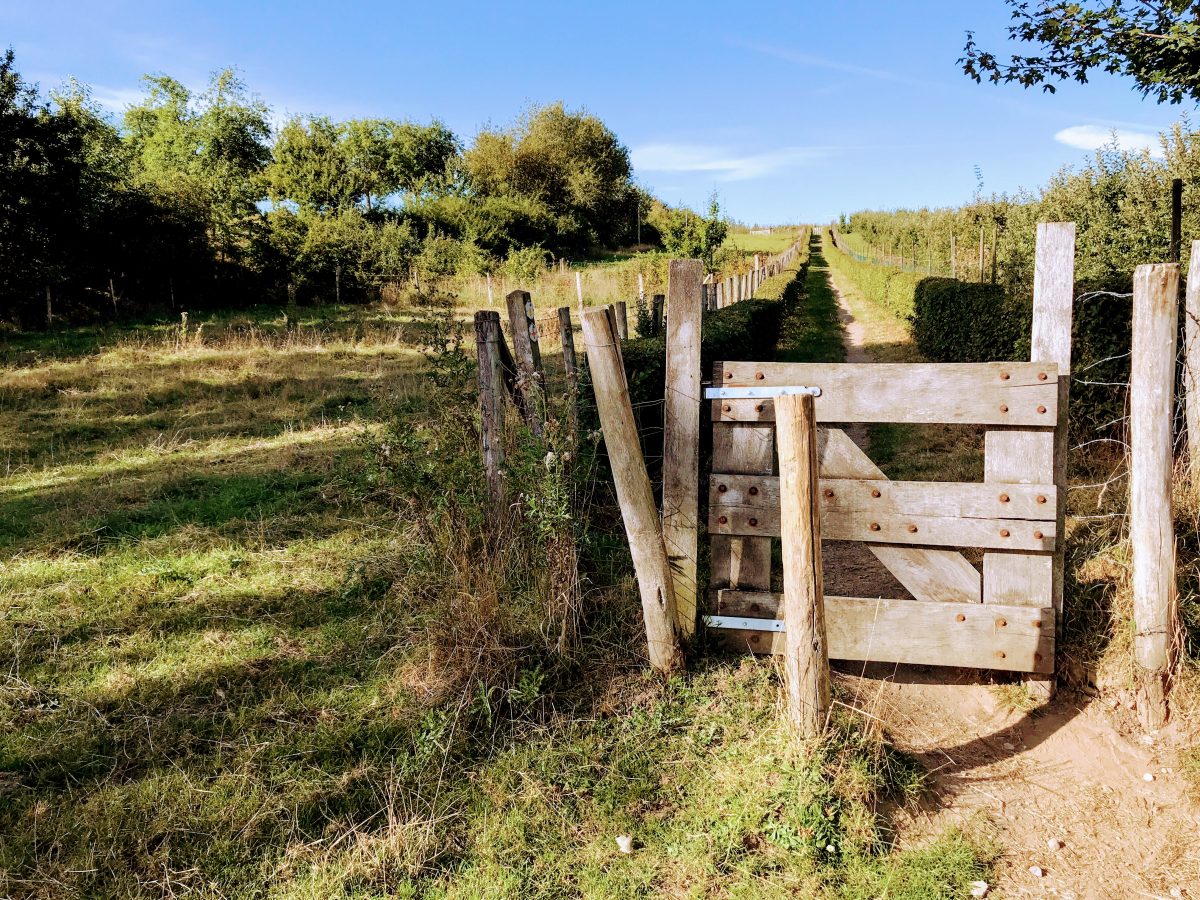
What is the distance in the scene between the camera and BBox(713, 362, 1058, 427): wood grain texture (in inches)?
136

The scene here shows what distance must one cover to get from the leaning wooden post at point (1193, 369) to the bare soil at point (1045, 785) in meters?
1.97

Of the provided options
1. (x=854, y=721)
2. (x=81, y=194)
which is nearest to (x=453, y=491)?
(x=854, y=721)

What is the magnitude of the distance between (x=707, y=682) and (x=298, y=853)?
2001 millimetres

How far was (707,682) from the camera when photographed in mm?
3801

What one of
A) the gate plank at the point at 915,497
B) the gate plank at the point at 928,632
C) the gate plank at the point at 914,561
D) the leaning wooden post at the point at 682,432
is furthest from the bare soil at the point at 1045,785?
the leaning wooden post at the point at 682,432

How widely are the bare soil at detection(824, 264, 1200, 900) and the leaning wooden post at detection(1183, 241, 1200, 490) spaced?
1.97 meters

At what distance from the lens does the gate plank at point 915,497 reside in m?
3.52

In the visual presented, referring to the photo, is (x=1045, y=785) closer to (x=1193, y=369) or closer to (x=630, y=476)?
(x=630, y=476)

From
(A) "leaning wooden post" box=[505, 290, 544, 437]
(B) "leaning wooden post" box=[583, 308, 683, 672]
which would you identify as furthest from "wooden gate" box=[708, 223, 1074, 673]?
(A) "leaning wooden post" box=[505, 290, 544, 437]

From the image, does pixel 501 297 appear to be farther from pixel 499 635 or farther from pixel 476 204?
pixel 499 635

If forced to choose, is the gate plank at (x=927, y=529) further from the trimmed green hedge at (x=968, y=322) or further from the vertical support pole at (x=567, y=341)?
the trimmed green hedge at (x=968, y=322)

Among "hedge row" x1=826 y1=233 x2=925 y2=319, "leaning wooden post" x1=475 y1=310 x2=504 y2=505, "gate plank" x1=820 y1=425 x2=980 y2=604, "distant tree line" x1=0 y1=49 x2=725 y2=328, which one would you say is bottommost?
"gate plank" x1=820 y1=425 x2=980 y2=604

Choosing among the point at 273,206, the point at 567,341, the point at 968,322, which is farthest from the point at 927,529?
the point at 273,206

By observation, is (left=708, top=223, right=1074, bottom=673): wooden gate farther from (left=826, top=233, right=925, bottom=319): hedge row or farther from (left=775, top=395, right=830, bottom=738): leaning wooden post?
(left=826, top=233, right=925, bottom=319): hedge row
